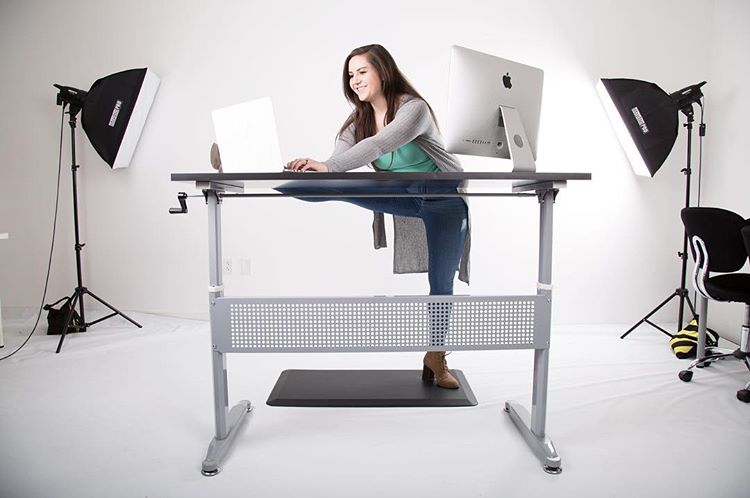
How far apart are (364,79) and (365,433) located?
1303 millimetres

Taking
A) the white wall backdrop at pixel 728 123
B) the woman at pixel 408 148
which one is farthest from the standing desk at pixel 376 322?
the white wall backdrop at pixel 728 123

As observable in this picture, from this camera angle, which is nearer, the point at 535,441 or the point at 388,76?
the point at 535,441

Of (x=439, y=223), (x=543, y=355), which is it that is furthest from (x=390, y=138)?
(x=543, y=355)

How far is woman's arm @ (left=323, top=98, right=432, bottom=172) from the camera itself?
4.93 ft

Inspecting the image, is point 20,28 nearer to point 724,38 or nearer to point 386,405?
point 386,405

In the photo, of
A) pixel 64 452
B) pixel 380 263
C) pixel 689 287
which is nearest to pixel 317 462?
pixel 64 452

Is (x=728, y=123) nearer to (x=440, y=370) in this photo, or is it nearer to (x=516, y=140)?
(x=516, y=140)

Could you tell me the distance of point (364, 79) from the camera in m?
1.80

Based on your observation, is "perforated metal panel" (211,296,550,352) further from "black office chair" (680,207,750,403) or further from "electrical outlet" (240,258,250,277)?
"electrical outlet" (240,258,250,277)

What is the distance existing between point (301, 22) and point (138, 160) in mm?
1370

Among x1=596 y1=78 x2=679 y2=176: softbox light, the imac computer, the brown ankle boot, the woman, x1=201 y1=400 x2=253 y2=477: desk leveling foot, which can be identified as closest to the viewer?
x1=201 y1=400 x2=253 y2=477: desk leveling foot

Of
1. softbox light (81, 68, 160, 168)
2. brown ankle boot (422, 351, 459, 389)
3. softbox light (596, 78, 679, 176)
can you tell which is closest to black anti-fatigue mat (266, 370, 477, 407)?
brown ankle boot (422, 351, 459, 389)

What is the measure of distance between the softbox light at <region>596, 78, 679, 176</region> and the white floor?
1112mm

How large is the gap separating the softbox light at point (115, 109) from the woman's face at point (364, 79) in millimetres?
1637
